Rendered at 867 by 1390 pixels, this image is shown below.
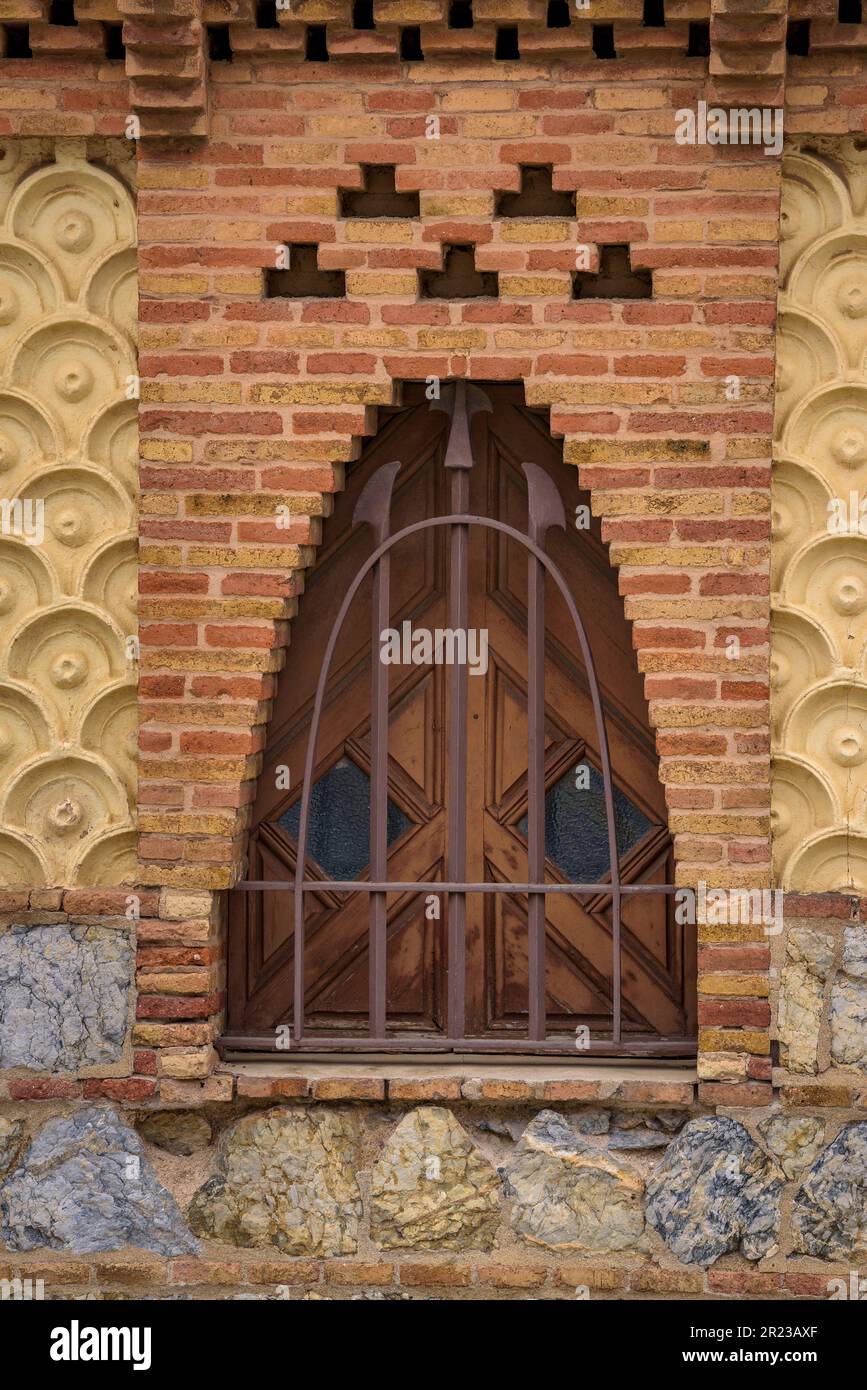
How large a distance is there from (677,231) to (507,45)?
2.64ft

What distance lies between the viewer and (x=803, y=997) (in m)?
4.25

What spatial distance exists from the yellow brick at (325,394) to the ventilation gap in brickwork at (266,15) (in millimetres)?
1104

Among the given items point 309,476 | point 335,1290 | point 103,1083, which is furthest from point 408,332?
point 335,1290

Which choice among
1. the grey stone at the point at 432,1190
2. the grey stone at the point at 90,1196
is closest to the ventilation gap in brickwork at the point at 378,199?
the grey stone at the point at 432,1190

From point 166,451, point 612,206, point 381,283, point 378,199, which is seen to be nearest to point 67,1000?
point 166,451

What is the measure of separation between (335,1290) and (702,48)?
3949mm

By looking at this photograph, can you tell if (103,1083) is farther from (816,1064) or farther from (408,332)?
(408,332)

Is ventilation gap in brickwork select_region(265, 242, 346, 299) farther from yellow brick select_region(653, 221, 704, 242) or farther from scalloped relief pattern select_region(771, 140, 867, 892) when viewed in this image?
scalloped relief pattern select_region(771, 140, 867, 892)

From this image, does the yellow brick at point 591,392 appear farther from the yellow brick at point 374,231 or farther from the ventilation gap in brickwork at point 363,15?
the ventilation gap in brickwork at point 363,15

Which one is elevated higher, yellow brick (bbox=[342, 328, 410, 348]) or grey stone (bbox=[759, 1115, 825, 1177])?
yellow brick (bbox=[342, 328, 410, 348])

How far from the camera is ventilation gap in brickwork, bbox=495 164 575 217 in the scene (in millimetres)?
4324

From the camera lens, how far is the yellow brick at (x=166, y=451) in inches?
169

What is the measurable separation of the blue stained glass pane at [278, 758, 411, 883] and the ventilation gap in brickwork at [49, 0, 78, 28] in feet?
8.14

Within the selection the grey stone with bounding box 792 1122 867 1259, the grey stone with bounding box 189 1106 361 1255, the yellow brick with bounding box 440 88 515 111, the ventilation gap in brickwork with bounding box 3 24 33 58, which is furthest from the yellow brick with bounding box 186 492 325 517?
the grey stone with bounding box 792 1122 867 1259
